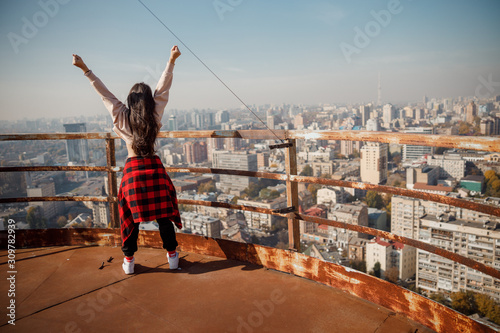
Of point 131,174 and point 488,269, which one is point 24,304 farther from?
point 488,269

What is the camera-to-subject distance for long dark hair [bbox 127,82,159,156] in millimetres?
2387

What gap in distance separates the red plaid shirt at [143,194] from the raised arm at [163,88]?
13.8 inches

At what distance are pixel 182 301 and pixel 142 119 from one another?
4.24 feet

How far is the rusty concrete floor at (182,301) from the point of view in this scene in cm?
180

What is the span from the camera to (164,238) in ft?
8.63

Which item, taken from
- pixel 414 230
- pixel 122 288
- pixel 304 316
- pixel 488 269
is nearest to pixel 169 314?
pixel 122 288

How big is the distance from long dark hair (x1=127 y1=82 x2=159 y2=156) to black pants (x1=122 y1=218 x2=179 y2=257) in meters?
0.57

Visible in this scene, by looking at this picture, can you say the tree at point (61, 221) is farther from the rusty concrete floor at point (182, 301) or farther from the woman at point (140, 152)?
the woman at point (140, 152)

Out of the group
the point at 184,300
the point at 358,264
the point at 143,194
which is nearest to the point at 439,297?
the point at 358,264

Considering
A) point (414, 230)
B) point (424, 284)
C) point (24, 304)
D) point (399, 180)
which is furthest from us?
point (399, 180)

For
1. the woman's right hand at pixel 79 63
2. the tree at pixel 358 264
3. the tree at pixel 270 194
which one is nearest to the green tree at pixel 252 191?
the tree at pixel 270 194

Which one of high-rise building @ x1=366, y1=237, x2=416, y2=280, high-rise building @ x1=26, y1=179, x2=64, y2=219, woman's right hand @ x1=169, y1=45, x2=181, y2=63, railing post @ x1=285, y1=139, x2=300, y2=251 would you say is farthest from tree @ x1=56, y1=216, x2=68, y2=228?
high-rise building @ x1=366, y1=237, x2=416, y2=280

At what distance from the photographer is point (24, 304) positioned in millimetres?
2096

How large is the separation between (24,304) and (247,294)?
143cm
